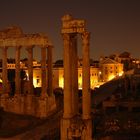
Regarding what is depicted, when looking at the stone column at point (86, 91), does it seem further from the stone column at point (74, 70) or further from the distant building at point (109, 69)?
the distant building at point (109, 69)

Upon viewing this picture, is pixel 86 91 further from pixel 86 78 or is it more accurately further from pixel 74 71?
pixel 74 71

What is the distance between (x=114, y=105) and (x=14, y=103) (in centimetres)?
1113

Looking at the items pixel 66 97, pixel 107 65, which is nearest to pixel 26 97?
pixel 66 97

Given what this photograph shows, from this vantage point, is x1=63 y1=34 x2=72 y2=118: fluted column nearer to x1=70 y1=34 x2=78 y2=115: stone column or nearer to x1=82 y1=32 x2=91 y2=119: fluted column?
x1=70 y1=34 x2=78 y2=115: stone column

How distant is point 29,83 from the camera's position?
153 feet

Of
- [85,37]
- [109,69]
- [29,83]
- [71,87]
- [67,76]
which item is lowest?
[71,87]

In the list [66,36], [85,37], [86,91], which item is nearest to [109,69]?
[86,91]

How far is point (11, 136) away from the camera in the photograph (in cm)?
3884

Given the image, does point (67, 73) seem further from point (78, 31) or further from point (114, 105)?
point (114, 105)

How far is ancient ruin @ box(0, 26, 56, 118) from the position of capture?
148 ft

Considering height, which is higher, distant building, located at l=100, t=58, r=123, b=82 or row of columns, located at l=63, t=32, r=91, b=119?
distant building, located at l=100, t=58, r=123, b=82

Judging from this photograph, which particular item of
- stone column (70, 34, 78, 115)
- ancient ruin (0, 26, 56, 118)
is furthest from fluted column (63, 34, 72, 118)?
ancient ruin (0, 26, 56, 118)

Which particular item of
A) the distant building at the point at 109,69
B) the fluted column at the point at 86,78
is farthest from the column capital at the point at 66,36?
the distant building at the point at 109,69

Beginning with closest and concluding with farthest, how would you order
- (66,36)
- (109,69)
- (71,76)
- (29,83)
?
(66,36) → (71,76) → (29,83) → (109,69)
